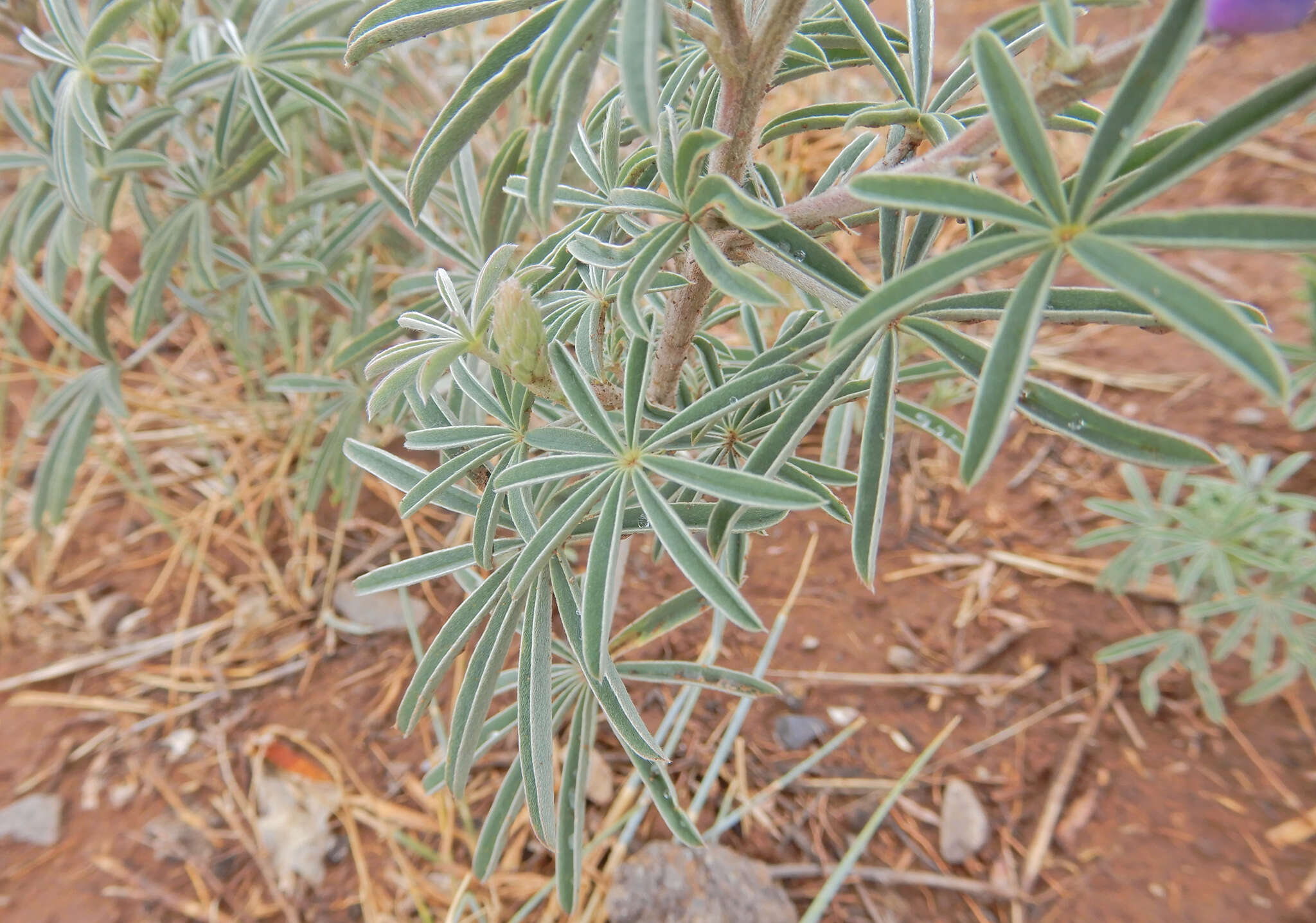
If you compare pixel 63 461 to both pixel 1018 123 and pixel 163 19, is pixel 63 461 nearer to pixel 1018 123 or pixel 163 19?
pixel 163 19

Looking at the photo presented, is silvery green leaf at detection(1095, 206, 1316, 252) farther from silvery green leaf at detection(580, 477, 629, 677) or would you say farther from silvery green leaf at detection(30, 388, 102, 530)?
silvery green leaf at detection(30, 388, 102, 530)

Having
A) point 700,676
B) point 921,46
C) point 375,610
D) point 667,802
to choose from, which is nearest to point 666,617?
point 700,676

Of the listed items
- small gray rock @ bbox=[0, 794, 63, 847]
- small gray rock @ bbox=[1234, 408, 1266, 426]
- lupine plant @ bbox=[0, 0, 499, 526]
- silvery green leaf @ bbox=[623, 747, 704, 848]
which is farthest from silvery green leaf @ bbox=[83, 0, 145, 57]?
small gray rock @ bbox=[1234, 408, 1266, 426]

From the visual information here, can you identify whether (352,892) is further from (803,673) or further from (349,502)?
(803,673)

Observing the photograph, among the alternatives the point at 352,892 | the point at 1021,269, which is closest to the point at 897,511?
the point at 1021,269

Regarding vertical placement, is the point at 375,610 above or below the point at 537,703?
below

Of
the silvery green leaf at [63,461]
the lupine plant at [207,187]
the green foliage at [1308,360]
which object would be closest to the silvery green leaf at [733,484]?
the lupine plant at [207,187]

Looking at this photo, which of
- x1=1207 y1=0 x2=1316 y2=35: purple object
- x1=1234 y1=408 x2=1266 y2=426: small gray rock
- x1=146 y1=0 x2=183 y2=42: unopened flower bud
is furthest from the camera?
x1=1234 y1=408 x2=1266 y2=426: small gray rock
